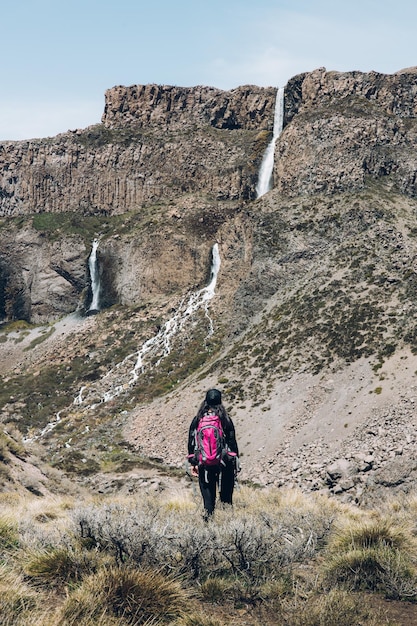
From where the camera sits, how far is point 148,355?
57219mm

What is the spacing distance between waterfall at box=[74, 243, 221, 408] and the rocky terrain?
26 centimetres

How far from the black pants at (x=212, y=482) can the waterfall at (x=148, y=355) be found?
41.9 m

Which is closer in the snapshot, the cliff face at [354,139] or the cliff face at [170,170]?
the cliff face at [354,139]

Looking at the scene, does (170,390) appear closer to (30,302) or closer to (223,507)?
(223,507)

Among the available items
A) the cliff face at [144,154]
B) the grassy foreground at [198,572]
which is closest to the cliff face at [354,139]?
the cliff face at [144,154]

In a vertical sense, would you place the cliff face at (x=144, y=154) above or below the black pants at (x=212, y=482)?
above

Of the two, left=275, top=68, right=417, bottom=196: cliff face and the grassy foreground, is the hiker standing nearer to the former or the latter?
the grassy foreground

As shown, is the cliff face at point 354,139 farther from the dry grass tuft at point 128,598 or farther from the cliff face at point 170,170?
the dry grass tuft at point 128,598

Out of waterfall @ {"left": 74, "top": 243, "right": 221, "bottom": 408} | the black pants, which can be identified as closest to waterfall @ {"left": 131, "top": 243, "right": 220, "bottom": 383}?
waterfall @ {"left": 74, "top": 243, "right": 221, "bottom": 408}

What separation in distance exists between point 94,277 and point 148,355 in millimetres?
27216

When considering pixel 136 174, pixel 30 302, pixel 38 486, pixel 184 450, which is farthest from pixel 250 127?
pixel 38 486

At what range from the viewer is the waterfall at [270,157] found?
75938 mm

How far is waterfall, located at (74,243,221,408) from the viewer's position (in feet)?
179

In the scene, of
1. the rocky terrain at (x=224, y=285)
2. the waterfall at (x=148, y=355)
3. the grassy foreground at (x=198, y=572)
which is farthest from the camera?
the waterfall at (x=148, y=355)
